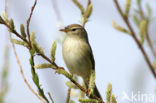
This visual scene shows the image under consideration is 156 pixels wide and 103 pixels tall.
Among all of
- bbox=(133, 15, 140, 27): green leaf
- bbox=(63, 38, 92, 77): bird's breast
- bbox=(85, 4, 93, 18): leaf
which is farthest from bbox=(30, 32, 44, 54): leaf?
bbox=(63, 38, 92, 77): bird's breast

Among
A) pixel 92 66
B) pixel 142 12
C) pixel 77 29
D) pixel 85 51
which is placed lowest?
pixel 92 66

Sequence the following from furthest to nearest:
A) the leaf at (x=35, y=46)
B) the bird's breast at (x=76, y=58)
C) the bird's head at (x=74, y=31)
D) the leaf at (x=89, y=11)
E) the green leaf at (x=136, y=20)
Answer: the bird's head at (x=74, y=31) → the bird's breast at (x=76, y=58) → the green leaf at (x=136, y=20) → the leaf at (x=89, y=11) → the leaf at (x=35, y=46)

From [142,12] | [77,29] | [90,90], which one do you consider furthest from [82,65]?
[90,90]

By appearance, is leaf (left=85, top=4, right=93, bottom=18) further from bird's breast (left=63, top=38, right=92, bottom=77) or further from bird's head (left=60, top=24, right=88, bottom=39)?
bird's head (left=60, top=24, right=88, bottom=39)

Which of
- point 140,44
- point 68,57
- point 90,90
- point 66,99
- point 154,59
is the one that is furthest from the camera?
point 68,57

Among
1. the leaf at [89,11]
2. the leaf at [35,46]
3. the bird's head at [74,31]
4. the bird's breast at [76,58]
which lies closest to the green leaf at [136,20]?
the leaf at [89,11]

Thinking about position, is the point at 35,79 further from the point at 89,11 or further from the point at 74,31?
the point at 74,31

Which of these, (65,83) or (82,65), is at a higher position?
(65,83)

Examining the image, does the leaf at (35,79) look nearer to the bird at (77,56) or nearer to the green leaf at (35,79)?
the green leaf at (35,79)

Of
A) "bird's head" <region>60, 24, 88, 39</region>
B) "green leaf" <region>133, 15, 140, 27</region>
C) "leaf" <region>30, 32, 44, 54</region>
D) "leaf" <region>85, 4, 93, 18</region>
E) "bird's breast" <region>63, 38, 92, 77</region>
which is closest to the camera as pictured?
"leaf" <region>30, 32, 44, 54</region>

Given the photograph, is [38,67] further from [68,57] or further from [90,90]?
[68,57]

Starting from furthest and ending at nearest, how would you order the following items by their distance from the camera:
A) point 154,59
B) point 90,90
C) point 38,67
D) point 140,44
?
point 154,59 → point 140,44 → point 90,90 → point 38,67
